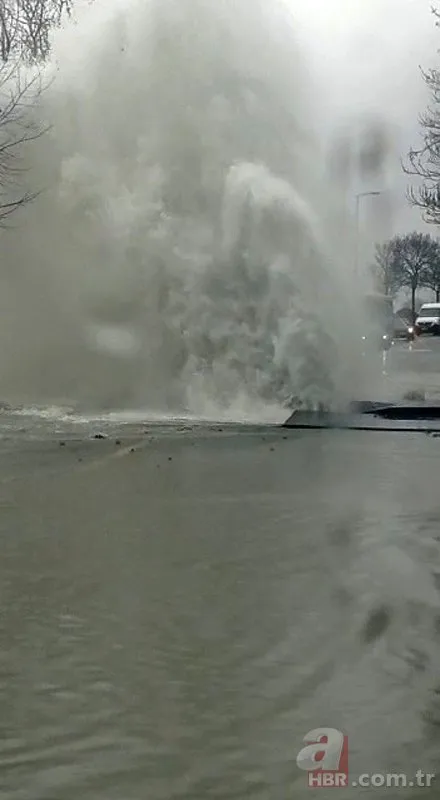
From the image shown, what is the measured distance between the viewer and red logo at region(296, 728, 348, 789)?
4.02 metres

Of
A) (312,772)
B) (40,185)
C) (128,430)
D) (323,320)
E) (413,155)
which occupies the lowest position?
(312,772)

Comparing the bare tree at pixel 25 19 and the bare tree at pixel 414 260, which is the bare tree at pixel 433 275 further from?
the bare tree at pixel 25 19

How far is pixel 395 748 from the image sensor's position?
169 inches

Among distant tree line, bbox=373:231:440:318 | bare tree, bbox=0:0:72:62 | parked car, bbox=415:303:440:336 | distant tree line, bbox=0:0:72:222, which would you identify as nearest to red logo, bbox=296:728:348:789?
distant tree line, bbox=0:0:72:222

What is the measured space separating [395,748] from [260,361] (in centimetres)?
1357

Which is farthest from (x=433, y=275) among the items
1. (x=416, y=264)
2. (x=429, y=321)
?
(x=429, y=321)

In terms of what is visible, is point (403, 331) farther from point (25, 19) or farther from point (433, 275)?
point (25, 19)

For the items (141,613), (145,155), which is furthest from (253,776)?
(145,155)

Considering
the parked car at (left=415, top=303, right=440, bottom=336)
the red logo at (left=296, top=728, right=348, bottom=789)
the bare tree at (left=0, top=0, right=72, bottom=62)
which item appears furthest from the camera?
the parked car at (left=415, top=303, right=440, bottom=336)

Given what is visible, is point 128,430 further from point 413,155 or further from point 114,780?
point 413,155

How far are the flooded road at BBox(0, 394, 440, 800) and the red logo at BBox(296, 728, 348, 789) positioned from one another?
0.05 metres

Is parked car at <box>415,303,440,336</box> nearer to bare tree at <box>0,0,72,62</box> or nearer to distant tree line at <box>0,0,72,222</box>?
bare tree at <box>0,0,72,62</box>

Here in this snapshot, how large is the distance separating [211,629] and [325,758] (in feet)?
5.67

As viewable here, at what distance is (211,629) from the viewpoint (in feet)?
19.3
